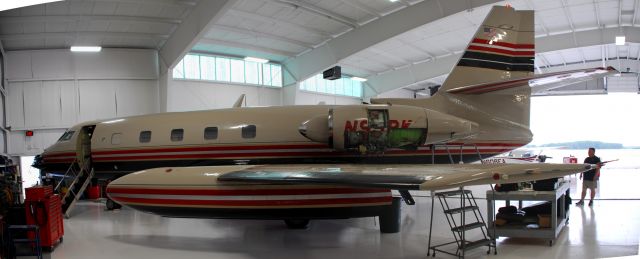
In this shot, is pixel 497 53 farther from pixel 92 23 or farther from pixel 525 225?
pixel 92 23

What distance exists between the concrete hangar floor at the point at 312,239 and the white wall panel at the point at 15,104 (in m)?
10.6

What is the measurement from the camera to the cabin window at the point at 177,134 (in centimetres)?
1027

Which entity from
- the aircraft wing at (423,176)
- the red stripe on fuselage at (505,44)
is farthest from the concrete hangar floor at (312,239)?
the red stripe on fuselage at (505,44)

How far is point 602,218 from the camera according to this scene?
9977 mm

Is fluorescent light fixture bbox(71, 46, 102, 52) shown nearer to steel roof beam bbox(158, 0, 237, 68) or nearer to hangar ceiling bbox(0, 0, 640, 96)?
hangar ceiling bbox(0, 0, 640, 96)

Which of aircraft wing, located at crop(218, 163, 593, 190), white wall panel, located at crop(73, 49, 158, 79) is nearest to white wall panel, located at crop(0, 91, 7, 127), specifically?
white wall panel, located at crop(73, 49, 158, 79)

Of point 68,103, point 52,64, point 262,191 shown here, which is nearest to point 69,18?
point 52,64

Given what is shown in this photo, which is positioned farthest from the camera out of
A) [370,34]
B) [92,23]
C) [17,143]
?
[370,34]

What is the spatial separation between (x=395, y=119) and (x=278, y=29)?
13.0 metres

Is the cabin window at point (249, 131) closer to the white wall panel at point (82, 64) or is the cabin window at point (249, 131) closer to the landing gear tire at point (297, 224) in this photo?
the landing gear tire at point (297, 224)

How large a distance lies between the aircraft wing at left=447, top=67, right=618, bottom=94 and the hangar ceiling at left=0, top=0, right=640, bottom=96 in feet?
24.4

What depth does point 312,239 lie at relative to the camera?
862 cm

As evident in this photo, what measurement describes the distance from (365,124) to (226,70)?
1781 centimetres

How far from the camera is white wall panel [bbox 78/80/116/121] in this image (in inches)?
792
